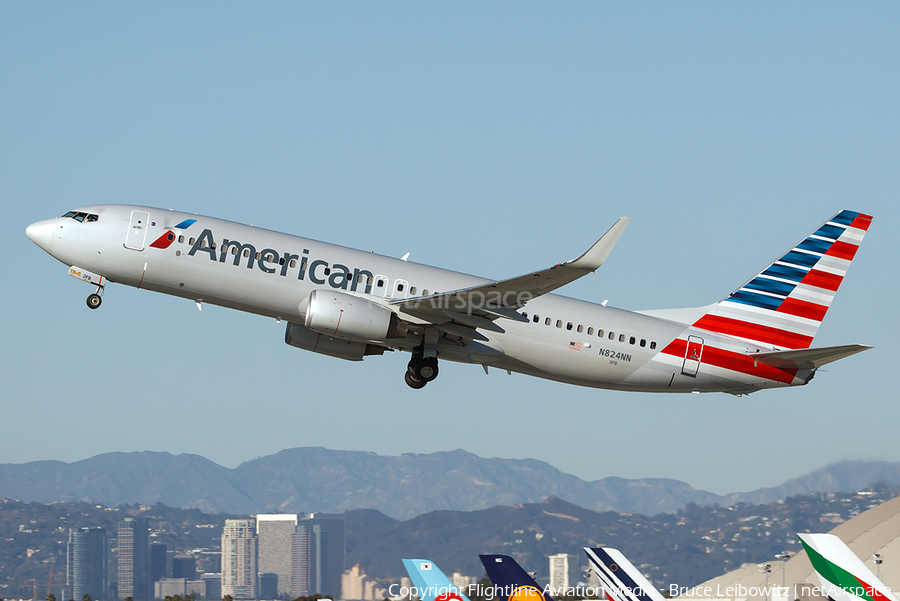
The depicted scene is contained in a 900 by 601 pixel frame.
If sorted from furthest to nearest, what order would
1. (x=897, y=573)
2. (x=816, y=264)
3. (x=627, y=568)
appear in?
(x=897, y=573), (x=816, y=264), (x=627, y=568)

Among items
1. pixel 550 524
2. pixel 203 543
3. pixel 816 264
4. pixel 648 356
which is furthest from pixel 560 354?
pixel 203 543

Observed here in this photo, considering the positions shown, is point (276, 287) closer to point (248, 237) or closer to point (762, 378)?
point (248, 237)

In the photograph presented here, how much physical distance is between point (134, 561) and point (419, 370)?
13948 centimetres

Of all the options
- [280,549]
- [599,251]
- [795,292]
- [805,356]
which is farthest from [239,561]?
[599,251]

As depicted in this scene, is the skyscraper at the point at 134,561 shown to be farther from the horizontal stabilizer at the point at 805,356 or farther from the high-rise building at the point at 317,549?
the horizontal stabilizer at the point at 805,356

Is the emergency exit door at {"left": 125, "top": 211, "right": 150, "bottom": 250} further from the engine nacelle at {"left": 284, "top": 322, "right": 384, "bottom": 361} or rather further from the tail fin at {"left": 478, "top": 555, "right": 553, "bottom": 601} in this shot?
the tail fin at {"left": 478, "top": 555, "right": 553, "bottom": 601}

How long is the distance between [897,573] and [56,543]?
13995 centimetres

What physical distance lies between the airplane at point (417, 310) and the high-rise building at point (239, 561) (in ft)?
409

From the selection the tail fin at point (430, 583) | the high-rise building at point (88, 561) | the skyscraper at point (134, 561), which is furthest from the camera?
the skyscraper at point (134, 561)

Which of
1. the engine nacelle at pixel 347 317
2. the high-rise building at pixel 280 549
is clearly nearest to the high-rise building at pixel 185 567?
the high-rise building at pixel 280 549

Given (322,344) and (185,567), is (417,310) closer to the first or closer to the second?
(322,344)

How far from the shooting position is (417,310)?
30.2 meters

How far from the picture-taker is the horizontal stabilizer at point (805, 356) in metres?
30.4

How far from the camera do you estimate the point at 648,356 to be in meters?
32.6
